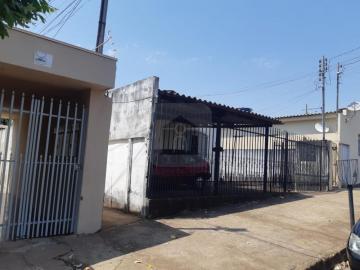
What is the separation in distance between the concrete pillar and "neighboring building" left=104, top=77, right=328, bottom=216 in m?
1.47

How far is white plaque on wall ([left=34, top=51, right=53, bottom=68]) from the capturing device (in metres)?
5.96

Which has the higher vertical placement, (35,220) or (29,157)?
(29,157)

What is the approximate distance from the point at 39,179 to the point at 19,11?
3418 mm

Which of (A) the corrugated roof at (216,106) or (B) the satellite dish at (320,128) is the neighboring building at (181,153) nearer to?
(A) the corrugated roof at (216,106)

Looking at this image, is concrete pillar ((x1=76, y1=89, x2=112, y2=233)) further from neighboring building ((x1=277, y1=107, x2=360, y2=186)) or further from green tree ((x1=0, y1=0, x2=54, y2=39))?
neighboring building ((x1=277, y1=107, x2=360, y2=186))

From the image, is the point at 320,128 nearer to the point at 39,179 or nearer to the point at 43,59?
the point at 39,179

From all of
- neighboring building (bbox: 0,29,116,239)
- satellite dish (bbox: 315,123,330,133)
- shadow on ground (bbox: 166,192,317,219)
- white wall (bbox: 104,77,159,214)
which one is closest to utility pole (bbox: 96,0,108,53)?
white wall (bbox: 104,77,159,214)

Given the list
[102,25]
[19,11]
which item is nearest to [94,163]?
[102,25]

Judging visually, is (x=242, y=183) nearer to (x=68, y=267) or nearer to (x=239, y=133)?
(x=239, y=133)

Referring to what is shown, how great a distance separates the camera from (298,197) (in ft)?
39.2

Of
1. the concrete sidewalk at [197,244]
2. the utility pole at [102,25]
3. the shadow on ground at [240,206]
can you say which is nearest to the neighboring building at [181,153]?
the shadow on ground at [240,206]

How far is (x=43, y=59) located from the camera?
6051mm

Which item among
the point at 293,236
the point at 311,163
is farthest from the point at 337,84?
the point at 293,236

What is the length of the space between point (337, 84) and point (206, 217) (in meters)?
16.0
